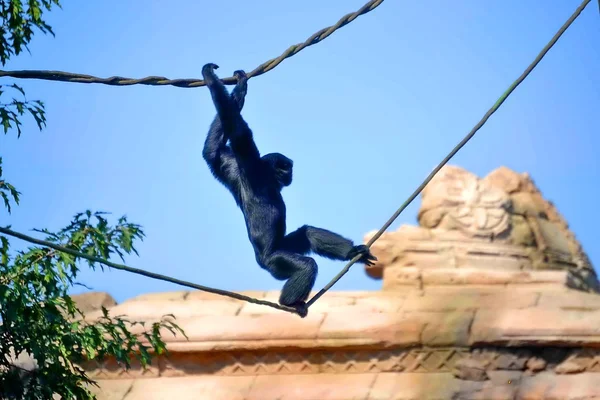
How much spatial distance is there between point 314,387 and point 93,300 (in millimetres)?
3178

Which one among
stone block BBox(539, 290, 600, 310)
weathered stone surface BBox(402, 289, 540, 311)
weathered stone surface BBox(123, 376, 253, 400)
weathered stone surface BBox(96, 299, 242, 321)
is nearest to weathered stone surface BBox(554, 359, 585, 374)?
stone block BBox(539, 290, 600, 310)

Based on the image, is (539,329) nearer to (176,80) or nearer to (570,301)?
(570,301)

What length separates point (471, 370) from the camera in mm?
9086

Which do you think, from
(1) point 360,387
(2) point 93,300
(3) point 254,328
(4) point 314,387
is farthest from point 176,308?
(1) point 360,387

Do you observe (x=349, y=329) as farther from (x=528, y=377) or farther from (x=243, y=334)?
(x=528, y=377)

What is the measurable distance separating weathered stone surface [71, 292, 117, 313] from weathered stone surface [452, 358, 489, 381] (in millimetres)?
4240

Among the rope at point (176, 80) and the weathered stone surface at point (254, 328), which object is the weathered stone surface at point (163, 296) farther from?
the rope at point (176, 80)

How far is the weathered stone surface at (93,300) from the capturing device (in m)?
10.7

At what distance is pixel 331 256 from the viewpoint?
579cm

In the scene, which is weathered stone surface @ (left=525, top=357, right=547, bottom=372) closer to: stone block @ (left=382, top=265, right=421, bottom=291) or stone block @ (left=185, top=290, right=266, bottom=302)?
stone block @ (left=382, top=265, right=421, bottom=291)

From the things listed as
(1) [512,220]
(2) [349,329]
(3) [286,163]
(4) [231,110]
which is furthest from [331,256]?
(1) [512,220]

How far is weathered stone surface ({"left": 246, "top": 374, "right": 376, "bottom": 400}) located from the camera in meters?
9.12

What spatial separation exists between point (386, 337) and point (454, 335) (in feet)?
2.25

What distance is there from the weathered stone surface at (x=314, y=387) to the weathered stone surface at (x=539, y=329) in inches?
48.1
